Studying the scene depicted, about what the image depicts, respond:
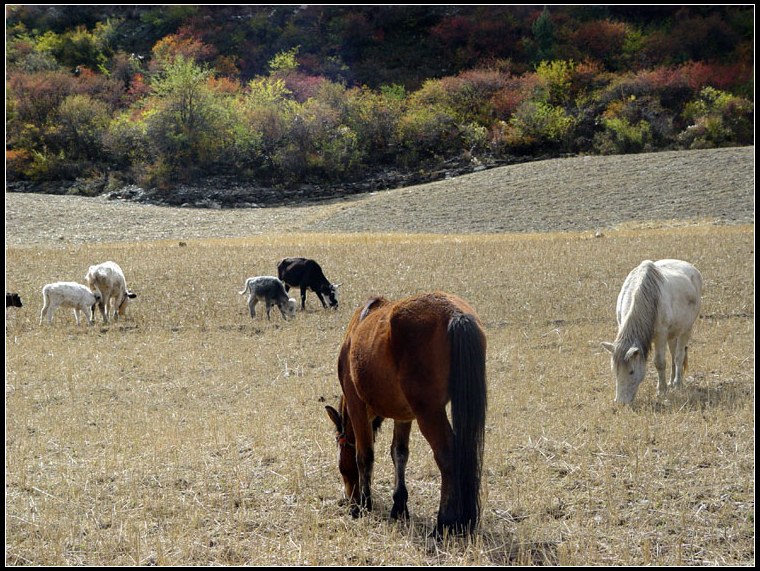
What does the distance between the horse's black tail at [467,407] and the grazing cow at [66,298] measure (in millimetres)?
13440

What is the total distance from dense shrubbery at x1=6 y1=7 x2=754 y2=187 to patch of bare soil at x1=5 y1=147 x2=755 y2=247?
7455mm

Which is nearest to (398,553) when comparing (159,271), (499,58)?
(159,271)

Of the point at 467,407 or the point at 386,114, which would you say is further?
the point at 386,114

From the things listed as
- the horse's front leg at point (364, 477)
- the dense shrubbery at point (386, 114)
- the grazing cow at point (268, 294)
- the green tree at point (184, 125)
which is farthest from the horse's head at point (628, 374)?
the green tree at point (184, 125)

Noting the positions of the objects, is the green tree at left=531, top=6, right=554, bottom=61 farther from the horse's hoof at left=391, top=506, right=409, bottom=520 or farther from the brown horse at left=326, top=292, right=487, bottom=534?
the horse's hoof at left=391, top=506, right=409, bottom=520

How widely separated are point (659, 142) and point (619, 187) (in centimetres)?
1552

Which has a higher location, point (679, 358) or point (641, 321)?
point (641, 321)

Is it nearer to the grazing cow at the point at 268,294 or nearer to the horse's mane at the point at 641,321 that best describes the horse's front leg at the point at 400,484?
the horse's mane at the point at 641,321

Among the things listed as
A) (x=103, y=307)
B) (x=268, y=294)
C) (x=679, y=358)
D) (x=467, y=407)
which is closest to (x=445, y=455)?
(x=467, y=407)

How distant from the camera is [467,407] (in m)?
5.21

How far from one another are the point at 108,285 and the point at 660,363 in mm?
12044

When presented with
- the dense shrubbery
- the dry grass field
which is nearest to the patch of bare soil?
the dense shrubbery

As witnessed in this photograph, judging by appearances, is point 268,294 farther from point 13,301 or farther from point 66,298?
point 13,301

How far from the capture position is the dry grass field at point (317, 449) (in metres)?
5.47
